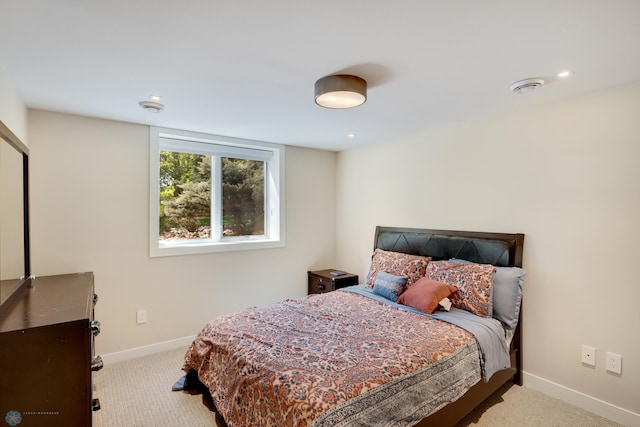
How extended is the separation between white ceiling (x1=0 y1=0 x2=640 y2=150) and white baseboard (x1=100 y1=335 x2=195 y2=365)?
7.17 feet

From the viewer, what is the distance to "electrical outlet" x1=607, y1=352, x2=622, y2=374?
2.16 m

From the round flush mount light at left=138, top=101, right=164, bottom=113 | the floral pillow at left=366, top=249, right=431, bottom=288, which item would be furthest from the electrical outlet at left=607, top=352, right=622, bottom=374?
the round flush mount light at left=138, top=101, right=164, bottom=113

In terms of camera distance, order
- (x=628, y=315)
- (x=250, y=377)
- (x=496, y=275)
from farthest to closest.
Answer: (x=496, y=275)
(x=628, y=315)
(x=250, y=377)

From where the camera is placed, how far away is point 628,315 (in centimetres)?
213

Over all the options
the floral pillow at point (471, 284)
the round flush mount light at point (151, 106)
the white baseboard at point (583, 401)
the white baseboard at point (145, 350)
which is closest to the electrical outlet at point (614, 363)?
the white baseboard at point (583, 401)

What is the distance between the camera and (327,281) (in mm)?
3883

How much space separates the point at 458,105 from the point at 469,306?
1596 millimetres

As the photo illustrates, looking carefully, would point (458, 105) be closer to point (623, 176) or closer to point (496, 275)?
point (623, 176)

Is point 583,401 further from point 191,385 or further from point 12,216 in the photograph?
point 12,216

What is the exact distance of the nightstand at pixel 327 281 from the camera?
3821 mm

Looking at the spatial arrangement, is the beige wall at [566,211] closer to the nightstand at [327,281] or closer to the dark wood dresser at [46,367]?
the nightstand at [327,281]

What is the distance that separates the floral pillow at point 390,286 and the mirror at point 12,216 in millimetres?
2556

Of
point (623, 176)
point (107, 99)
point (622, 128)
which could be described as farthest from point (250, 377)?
point (622, 128)

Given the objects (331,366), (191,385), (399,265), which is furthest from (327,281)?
(331,366)
